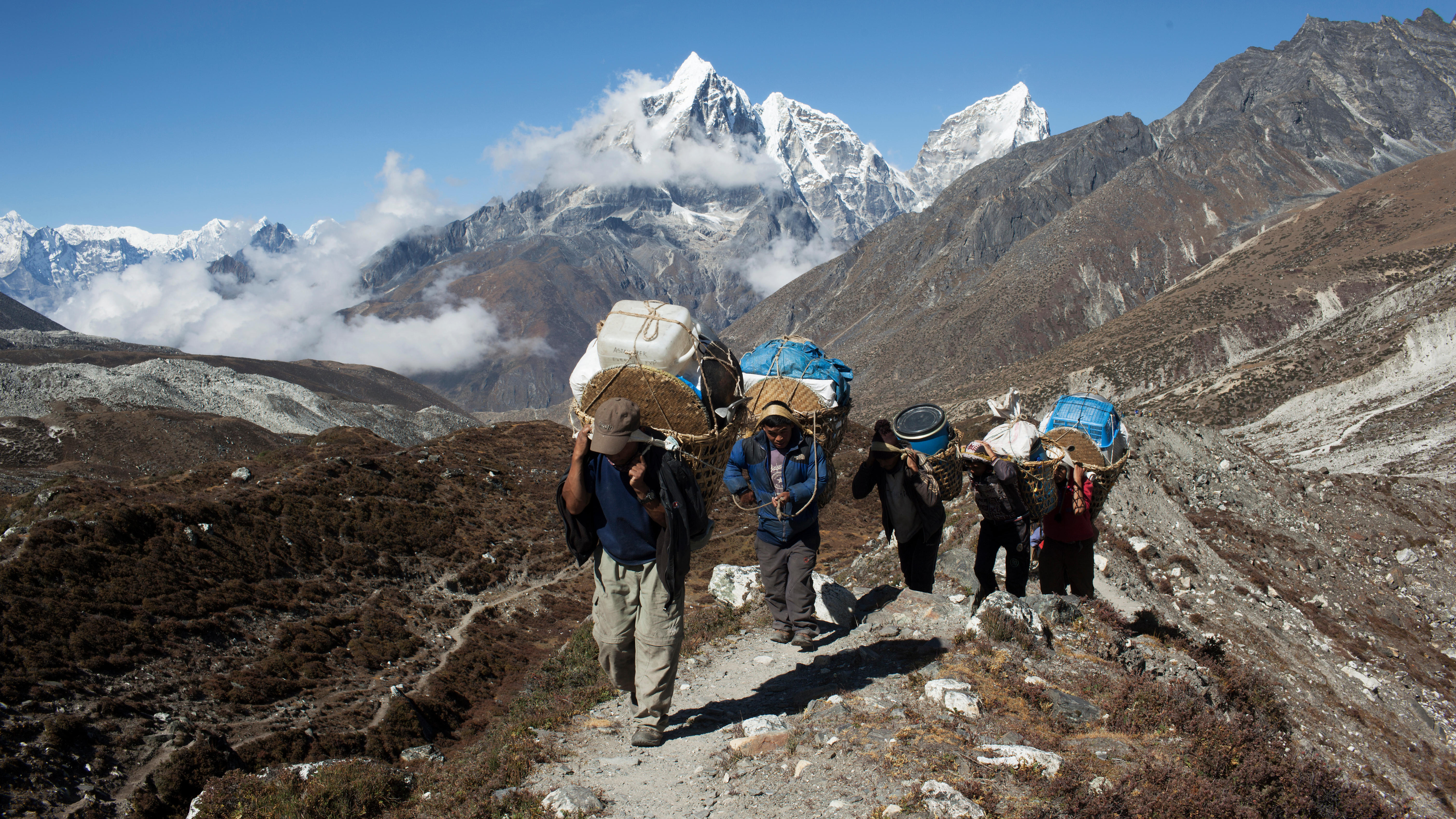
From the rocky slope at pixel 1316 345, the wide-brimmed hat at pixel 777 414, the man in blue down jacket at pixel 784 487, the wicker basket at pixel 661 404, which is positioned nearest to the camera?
the wicker basket at pixel 661 404

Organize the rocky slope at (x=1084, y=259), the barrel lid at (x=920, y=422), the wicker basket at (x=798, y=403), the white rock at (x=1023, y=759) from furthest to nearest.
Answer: the rocky slope at (x=1084, y=259) → the barrel lid at (x=920, y=422) → the wicker basket at (x=798, y=403) → the white rock at (x=1023, y=759)

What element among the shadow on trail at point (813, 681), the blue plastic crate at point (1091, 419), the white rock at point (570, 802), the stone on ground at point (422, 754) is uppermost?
the blue plastic crate at point (1091, 419)

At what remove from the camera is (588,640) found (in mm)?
10977

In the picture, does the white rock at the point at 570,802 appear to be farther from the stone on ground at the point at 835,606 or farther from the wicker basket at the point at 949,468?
the wicker basket at the point at 949,468

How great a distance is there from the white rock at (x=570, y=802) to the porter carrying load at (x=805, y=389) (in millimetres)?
3228

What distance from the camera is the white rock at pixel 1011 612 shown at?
7000 millimetres

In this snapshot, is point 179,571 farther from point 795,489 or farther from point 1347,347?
point 1347,347

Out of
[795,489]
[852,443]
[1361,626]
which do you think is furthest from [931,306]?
[795,489]

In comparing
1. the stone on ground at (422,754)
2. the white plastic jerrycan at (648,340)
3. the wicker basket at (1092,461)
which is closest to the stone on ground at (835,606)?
the wicker basket at (1092,461)

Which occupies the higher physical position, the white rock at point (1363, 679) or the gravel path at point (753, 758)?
the gravel path at point (753, 758)

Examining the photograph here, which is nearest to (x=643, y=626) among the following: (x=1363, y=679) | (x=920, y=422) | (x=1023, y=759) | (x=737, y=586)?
(x=1023, y=759)

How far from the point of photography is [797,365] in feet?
24.0

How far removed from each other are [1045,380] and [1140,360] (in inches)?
443

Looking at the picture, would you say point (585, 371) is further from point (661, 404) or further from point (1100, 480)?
point (1100, 480)
